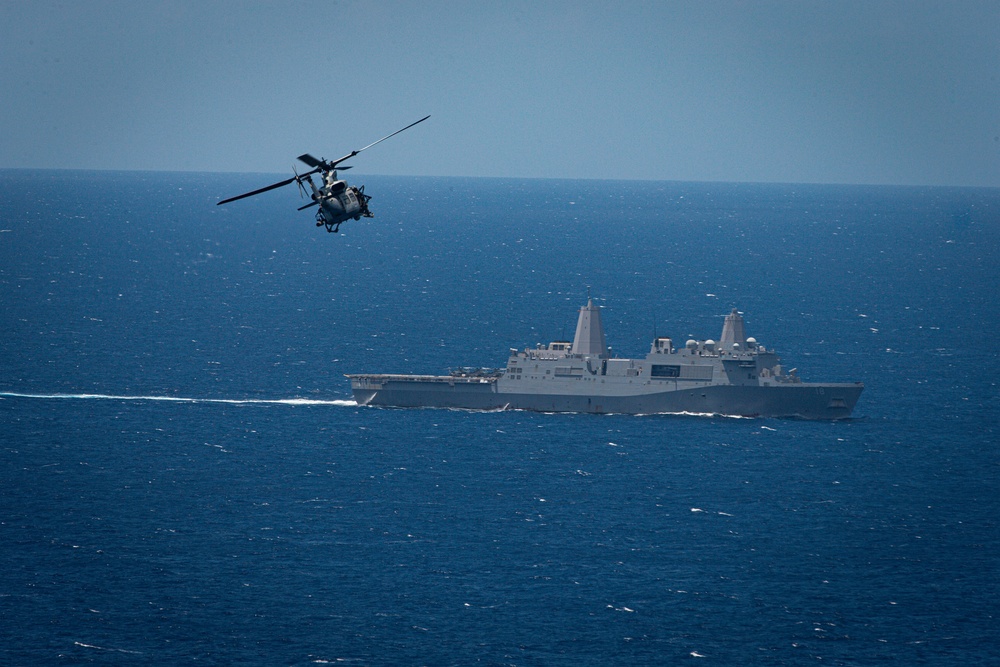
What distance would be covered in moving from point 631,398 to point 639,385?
41.3 inches

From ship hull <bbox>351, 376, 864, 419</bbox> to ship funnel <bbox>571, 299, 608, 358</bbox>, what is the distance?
3.73 m

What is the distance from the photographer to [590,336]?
10356 centimetres

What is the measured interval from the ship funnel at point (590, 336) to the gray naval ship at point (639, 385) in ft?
0.32

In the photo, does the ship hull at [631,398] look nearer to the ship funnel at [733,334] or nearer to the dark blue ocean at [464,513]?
the dark blue ocean at [464,513]

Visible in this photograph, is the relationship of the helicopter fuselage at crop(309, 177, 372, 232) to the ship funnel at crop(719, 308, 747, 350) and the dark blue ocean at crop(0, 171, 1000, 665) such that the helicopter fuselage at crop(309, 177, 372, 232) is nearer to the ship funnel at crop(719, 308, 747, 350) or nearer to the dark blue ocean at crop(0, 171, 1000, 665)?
the dark blue ocean at crop(0, 171, 1000, 665)

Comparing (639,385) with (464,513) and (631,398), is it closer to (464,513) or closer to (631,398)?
(631,398)

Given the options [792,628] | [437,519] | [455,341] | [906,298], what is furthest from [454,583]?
[906,298]

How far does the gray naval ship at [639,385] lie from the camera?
99.4 meters

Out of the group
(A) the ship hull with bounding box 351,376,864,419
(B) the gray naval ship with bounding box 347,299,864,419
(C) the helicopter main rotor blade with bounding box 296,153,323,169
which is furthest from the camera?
(B) the gray naval ship with bounding box 347,299,864,419

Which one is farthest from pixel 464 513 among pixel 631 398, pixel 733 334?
pixel 733 334

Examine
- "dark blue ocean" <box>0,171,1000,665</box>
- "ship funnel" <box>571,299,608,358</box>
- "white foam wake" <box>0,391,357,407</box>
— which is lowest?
"dark blue ocean" <box>0,171,1000,665</box>

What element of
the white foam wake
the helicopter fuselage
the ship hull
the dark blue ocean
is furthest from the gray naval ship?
the helicopter fuselage

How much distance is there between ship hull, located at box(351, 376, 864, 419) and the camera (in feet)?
324

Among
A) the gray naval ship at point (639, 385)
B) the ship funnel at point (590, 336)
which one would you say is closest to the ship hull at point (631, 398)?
the gray naval ship at point (639, 385)
